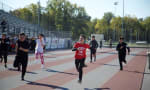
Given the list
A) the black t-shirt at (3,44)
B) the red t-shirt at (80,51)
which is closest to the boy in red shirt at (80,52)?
the red t-shirt at (80,51)

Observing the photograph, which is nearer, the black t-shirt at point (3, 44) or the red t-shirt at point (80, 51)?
the red t-shirt at point (80, 51)

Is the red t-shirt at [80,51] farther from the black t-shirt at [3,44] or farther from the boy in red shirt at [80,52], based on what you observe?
the black t-shirt at [3,44]

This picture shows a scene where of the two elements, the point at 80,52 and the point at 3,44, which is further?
the point at 3,44

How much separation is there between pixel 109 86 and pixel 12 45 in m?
16.2

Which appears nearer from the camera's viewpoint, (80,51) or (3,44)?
(80,51)

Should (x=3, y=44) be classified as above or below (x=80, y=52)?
above

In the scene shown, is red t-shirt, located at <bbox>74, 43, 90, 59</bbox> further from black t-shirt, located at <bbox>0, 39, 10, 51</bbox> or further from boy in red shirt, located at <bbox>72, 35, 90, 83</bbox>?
black t-shirt, located at <bbox>0, 39, 10, 51</bbox>

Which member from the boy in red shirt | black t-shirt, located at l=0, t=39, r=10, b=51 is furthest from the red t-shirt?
black t-shirt, located at l=0, t=39, r=10, b=51

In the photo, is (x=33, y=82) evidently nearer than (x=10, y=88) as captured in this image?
No

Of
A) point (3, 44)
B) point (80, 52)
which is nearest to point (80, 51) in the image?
point (80, 52)

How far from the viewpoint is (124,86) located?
599 centimetres

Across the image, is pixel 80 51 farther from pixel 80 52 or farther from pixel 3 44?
pixel 3 44

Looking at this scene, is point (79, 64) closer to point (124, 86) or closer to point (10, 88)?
point (124, 86)

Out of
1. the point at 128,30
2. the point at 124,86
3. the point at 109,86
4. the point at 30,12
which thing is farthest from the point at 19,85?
the point at 128,30
